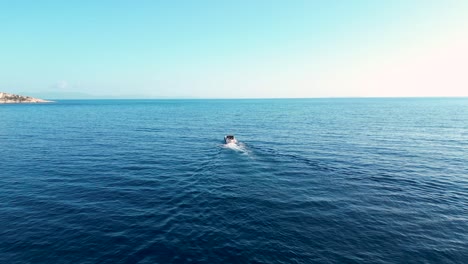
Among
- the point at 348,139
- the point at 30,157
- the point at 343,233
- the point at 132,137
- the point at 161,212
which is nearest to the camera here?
the point at 343,233

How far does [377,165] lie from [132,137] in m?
67.8

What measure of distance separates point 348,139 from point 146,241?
68.4 m

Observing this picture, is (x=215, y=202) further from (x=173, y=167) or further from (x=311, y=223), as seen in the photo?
(x=173, y=167)

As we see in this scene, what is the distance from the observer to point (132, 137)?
284 feet

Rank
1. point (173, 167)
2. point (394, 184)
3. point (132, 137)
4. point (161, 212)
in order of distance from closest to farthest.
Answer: point (161, 212)
point (394, 184)
point (173, 167)
point (132, 137)

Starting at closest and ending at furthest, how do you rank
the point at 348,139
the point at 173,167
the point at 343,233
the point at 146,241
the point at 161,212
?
the point at 146,241, the point at 343,233, the point at 161,212, the point at 173,167, the point at 348,139

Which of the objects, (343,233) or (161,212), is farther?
(161,212)

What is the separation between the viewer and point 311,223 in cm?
3091

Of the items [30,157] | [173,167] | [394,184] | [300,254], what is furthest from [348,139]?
[30,157]

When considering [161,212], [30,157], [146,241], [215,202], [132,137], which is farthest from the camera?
[132,137]

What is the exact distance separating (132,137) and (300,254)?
72.6 metres

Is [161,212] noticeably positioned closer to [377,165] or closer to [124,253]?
[124,253]

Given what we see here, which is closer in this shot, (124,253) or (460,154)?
(124,253)

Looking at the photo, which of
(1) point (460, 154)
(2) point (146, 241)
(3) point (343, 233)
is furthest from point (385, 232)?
(1) point (460, 154)
